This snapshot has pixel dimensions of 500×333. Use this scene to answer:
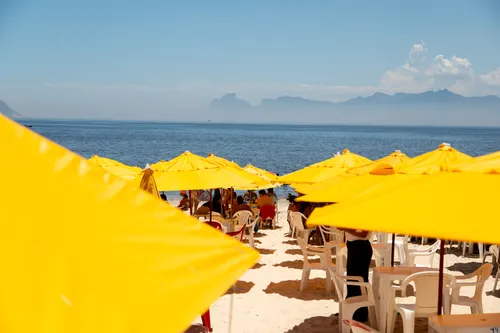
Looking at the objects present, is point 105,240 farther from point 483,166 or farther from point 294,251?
point 294,251

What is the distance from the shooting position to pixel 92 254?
1.91m

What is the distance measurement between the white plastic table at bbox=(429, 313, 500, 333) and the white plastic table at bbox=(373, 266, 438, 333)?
1.41 m

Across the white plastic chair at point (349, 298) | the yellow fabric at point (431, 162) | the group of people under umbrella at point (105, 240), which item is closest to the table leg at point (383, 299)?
the white plastic chair at point (349, 298)

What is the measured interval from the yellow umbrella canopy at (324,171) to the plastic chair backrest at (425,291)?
5303 millimetres

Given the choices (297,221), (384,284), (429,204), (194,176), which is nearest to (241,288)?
(194,176)

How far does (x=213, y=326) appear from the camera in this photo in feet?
23.0

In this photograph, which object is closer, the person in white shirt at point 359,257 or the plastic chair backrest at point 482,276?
the plastic chair backrest at point 482,276

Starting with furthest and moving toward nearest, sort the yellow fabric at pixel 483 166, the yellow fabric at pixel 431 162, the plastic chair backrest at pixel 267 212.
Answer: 1. the plastic chair backrest at pixel 267 212
2. the yellow fabric at pixel 431 162
3. the yellow fabric at pixel 483 166

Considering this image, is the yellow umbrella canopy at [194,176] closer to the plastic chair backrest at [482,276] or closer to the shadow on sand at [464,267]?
the plastic chair backrest at [482,276]

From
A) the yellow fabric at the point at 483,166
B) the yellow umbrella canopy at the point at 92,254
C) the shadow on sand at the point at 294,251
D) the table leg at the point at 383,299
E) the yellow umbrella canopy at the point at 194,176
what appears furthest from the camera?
the shadow on sand at the point at 294,251

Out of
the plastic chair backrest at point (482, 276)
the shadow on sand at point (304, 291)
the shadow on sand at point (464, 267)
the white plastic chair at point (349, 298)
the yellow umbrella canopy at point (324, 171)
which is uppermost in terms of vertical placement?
the yellow umbrella canopy at point (324, 171)

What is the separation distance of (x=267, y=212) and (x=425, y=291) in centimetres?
1049

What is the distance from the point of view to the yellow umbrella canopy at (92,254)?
1.67m

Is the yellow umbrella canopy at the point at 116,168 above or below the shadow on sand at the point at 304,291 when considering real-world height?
above
